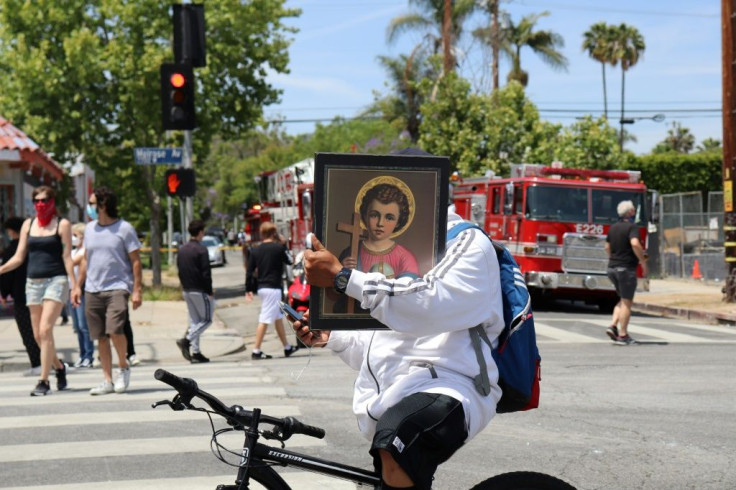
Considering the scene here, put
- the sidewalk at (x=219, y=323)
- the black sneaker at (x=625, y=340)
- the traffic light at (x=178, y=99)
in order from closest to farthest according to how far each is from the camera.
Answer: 1. the black sneaker at (x=625, y=340)
2. the sidewalk at (x=219, y=323)
3. the traffic light at (x=178, y=99)

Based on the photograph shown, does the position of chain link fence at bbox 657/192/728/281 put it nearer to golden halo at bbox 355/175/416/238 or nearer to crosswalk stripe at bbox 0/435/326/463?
crosswalk stripe at bbox 0/435/326/463

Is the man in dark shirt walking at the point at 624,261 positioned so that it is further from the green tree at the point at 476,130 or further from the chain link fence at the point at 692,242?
the green tree at the point at 476,130

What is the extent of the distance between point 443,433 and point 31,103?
81.4 feet

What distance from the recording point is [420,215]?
133 inches

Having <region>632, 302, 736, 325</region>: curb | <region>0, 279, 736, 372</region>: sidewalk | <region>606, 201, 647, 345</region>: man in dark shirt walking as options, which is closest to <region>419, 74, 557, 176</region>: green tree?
<region>0, 279, 736, 372</region>: sidewalk

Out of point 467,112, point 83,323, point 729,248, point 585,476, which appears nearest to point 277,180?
point 467,112

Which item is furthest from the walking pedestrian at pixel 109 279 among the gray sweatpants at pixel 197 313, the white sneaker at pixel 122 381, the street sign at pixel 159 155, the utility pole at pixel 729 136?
the utility pole at pixel 729 136

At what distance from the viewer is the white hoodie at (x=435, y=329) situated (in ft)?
10.5

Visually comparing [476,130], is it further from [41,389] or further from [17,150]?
[41,389]

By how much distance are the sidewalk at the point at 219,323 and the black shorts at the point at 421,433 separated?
9.98 metres

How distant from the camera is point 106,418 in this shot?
802 cm

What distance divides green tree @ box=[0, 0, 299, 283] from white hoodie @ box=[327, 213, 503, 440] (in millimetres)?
22574

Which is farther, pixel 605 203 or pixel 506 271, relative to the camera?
pixel 605 203

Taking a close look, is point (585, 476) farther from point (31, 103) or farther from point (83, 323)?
point (31, 103)
